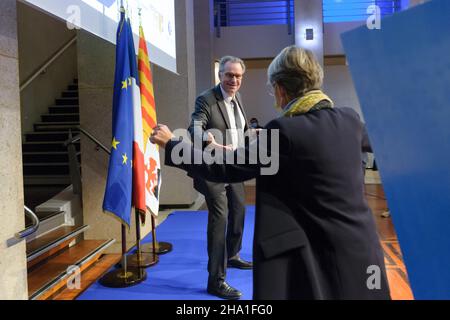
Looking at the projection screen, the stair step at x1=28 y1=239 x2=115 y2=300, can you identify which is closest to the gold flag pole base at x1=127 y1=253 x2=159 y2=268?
the stair step at x1=28 y1=239 x2=115 y2=300

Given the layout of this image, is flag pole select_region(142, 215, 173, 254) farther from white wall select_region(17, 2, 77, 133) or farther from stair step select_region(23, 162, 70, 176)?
white wall select_region(17, 2, 77, 133)

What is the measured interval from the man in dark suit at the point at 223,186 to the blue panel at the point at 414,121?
45.9 inches

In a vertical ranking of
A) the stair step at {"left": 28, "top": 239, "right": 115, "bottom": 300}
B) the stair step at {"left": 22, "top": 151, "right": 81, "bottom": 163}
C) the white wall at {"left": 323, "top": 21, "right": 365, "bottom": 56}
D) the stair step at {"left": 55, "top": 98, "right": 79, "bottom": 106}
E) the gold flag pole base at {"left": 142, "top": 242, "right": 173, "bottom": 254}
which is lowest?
the gold flag pole base at {"left": 142, "top": 242, "right": 173, "bottom": 254}

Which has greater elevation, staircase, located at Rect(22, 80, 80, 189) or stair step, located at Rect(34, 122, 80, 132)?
stair step, located at Rect(34, 122, 80, 132)

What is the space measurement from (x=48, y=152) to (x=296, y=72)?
5.06 m

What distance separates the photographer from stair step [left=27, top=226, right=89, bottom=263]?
9.52 ft

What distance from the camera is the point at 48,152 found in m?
5.53

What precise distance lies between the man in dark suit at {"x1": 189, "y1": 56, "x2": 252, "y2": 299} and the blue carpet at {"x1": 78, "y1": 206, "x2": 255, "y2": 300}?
151 millimetres

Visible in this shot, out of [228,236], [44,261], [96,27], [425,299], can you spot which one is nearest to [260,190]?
[425,299]

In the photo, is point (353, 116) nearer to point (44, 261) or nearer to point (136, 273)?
point (136, 273)

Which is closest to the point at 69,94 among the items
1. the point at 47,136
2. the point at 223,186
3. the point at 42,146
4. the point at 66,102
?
the point at 66,102

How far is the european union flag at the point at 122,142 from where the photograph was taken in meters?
2.60

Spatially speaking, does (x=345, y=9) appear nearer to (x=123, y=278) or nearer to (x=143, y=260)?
(x=143, y=260)

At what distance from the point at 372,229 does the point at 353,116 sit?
0.38m
